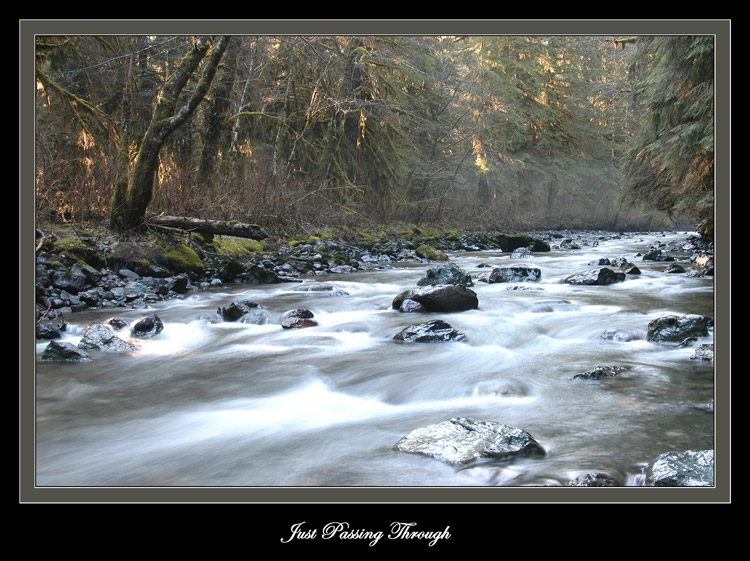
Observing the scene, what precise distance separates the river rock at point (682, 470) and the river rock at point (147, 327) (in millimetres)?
3798

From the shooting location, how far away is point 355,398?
11.6ft

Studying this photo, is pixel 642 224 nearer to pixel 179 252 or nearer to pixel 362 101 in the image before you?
pixel 362 101

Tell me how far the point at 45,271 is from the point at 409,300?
3616 millimetres

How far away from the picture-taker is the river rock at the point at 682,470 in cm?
214

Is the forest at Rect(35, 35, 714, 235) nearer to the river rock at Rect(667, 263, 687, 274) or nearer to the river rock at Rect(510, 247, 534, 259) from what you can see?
the river rock at Rect(667, 263, 687, 274)

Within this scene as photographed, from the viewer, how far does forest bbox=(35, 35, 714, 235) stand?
17.6 feet

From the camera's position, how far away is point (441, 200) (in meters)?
15.3

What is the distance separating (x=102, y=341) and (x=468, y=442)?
302cm

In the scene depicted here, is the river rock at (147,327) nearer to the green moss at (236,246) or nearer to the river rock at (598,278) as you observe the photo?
the green moss at (236,246)

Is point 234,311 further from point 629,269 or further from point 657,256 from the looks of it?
point 657,256

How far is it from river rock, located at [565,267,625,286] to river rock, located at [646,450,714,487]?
5609mm

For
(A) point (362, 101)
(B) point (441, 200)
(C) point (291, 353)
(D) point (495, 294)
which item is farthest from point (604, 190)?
(C) point (291, 353)

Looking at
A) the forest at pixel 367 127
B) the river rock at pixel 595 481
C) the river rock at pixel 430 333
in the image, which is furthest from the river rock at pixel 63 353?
the river rock at pixel 595 481

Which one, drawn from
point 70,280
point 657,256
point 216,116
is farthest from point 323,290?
point 657,256
